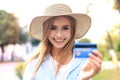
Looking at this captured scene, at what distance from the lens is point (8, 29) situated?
2.01m

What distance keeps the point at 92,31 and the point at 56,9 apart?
32.7 inches

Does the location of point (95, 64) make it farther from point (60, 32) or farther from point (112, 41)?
point (112, 41)

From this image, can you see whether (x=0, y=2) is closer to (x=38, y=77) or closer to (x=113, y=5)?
(x=113, y=5)

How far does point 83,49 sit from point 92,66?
73 mm

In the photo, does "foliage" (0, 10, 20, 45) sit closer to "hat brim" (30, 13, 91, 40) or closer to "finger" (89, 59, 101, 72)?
"hat brim" (30, 13, 91, 40)

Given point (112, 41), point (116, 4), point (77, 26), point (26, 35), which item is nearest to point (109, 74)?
point (112, 41)

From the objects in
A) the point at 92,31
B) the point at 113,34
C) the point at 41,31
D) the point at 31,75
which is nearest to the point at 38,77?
the point at 31,75

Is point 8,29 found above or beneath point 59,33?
beneath

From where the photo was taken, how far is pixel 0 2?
6.60 ft

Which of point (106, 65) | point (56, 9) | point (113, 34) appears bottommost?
point (106, 65)

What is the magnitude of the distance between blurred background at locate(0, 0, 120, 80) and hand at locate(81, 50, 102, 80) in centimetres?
94

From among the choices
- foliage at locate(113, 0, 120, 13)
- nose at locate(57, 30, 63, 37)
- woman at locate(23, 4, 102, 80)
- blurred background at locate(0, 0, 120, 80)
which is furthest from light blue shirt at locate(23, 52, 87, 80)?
foliage at locate(113, 0, 120, 13)

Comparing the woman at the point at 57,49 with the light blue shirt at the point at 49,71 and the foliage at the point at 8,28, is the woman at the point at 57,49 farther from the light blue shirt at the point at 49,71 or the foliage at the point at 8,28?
the foliage at the point at 8,28

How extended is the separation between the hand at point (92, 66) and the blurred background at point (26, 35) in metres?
0.94
